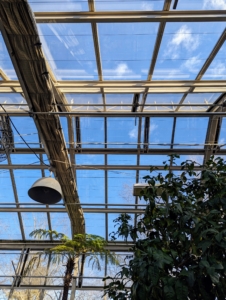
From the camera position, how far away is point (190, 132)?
25.8 ft

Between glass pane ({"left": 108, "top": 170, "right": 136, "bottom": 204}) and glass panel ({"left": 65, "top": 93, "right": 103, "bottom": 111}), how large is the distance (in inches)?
95.1

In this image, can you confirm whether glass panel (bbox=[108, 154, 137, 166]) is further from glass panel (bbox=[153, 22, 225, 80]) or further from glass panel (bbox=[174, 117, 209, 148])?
glass panel (bbox=[153, 22, 225, 80])

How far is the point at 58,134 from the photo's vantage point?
6176mm

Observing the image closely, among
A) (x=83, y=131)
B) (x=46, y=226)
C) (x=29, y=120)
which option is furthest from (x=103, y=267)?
(x=29, y=120)

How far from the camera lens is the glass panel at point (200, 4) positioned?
12.5ft

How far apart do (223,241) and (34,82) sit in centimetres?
405

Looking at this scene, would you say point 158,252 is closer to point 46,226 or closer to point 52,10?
point 52,10

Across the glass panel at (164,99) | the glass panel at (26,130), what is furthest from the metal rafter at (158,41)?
the glass panel at (26,130)

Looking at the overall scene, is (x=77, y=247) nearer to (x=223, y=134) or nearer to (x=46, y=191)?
(x=46, y=191)

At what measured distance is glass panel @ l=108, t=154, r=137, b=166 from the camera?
849cm

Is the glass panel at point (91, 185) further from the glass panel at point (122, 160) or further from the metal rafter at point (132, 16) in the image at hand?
the metal rafter at point (132, 16)

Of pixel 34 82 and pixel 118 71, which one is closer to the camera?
pixel 34 82

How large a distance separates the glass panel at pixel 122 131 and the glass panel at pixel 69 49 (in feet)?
7.51

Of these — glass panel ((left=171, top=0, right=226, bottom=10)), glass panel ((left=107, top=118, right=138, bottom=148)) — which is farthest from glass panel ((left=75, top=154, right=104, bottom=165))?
glass panel ((left=171, top=0, right=226, bottom=10))
